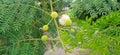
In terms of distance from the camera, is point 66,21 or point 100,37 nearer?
point 66,21

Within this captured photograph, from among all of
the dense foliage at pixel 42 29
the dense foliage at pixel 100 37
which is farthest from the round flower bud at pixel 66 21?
the dense foliage at pixel 100 37

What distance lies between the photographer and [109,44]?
65 cm

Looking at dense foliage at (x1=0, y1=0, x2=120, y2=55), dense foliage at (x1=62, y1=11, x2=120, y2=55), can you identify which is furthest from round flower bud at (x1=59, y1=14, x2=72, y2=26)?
dense foliage at (x1=62, y1=11, x2=120, y2=55)

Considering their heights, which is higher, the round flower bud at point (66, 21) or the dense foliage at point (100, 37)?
the round flower bud at point (66, 21)

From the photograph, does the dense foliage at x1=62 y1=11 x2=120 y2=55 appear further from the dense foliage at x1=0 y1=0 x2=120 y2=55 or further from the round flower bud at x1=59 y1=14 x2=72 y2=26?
the round flower bud at x1=59 y1=14 x2=72 y2=26

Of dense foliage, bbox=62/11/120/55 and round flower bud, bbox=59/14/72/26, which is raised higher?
round flower bud, bbox=59/14/72/26

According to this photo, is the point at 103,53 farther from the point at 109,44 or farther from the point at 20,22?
the point at 20,22

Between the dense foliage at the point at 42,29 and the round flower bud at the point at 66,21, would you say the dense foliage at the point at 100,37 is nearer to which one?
the dense foliage at the point at 42,29

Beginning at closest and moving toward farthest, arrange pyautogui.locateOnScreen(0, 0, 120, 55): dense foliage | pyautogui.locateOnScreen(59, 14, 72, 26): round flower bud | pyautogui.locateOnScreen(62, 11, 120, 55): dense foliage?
pyautogui.locateOnScreen(59, 14, 72, 26): round flower bud < pyautogui.locateOnScreen(0, 0, 120, 55): dense foliage < pyautogui.locateOnScreen(62, 11, 120, 55): dense foliage

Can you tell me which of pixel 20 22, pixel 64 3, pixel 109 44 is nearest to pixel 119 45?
pixel 109 44

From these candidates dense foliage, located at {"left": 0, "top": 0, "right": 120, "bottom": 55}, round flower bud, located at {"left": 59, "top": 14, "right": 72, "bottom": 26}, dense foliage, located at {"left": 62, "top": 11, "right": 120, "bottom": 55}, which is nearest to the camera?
round flower bud, located at {"left": 59, "top": 14, "right": 72, "bottom": 26}

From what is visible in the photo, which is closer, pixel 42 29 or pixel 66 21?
pixel 66 21

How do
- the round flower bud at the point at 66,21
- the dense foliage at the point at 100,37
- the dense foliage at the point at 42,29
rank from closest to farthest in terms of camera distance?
the round flower bud at the point at 66,21, the dense foliage at the point at 42,29, the dense foliage at the point at 100,37

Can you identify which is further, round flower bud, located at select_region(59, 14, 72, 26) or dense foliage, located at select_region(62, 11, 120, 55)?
dense foliage, located at select_region(62, 11, 120, 55)
